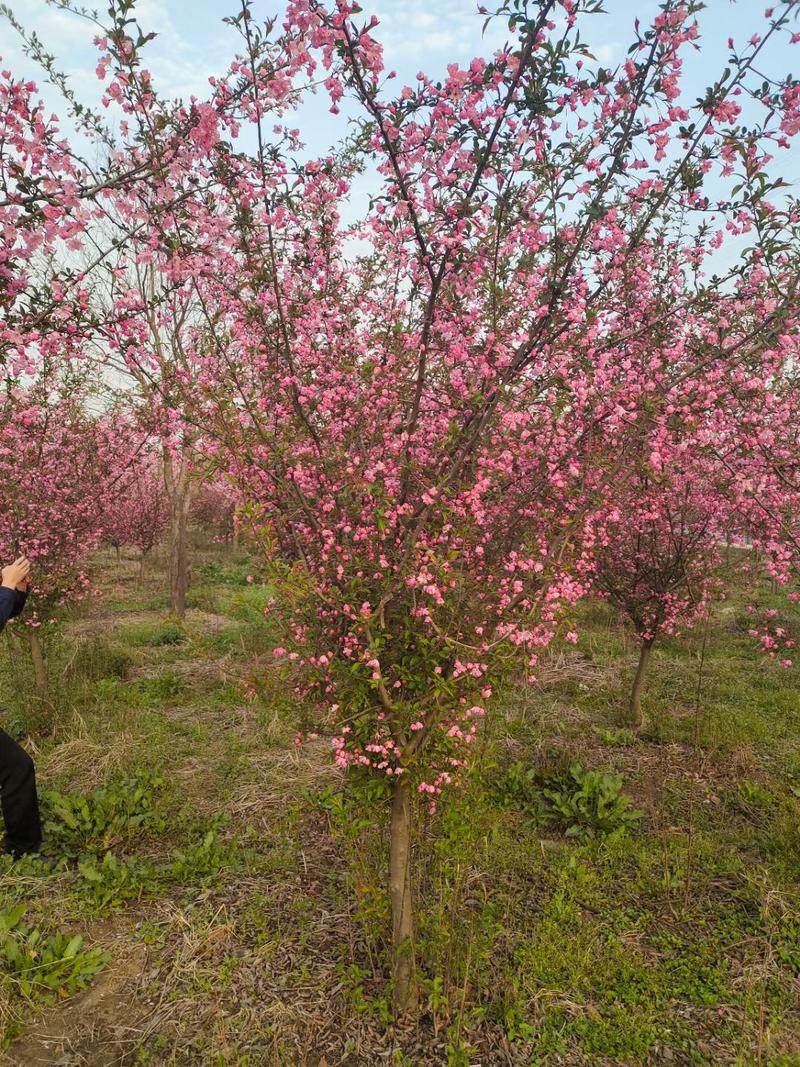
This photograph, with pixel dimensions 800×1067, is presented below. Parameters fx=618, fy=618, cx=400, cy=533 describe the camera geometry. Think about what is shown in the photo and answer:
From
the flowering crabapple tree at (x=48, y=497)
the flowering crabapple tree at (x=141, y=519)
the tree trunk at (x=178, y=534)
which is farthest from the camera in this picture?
the flowering crabapple tree at (x=141, y=519)

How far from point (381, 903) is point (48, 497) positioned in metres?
5.66

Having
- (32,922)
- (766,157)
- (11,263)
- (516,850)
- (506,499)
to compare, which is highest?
(766,157)

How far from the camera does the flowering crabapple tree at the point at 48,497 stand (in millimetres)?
6297

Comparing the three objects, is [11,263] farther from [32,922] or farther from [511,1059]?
[511,1059]

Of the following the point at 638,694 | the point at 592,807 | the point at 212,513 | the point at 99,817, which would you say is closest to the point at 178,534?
the point at 99,817

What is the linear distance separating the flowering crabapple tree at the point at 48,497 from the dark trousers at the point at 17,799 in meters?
2.58

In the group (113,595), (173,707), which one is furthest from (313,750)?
(113,595)

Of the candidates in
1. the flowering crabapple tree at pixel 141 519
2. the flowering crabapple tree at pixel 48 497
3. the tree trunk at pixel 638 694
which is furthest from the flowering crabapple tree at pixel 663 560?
the flowering crabapple tree at pixel 141 519

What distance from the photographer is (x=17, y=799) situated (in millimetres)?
4059

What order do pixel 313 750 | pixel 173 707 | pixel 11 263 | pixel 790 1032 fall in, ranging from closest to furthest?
pixel 790 1032
pixel 11 263
pixel 313 750
pixel 173 707

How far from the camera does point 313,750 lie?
19.5 feet

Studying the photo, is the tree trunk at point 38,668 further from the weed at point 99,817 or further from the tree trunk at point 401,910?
the tree trunk at point 401,910

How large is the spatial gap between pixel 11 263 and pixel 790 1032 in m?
5.43

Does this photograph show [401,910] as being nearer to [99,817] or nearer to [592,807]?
[592,807]
